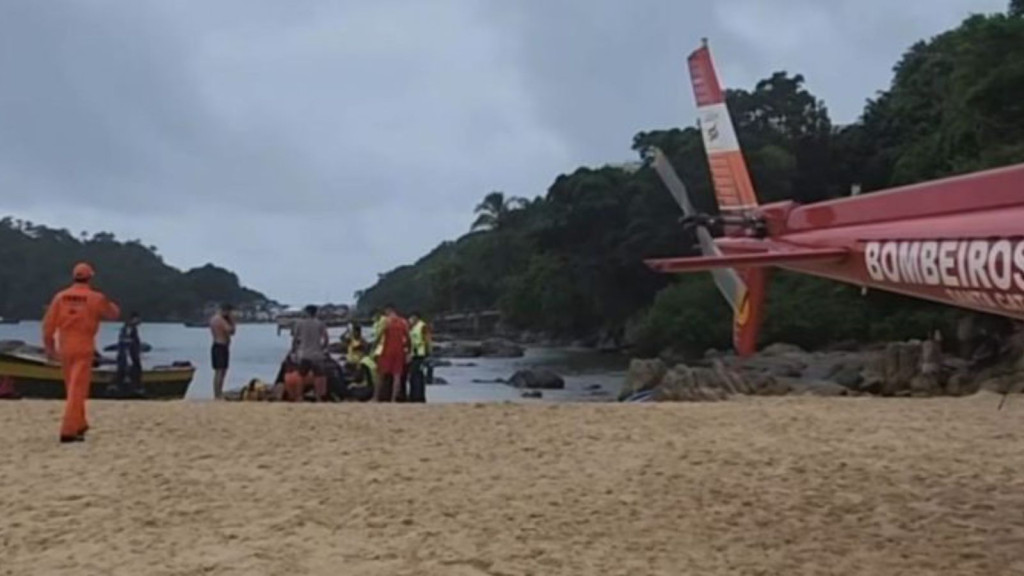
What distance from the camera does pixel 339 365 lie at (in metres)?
17.4

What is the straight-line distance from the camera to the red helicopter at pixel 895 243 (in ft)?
17.8

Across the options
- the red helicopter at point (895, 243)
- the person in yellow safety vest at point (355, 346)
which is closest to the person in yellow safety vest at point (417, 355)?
the person in yellow safety vest at point (355, 346)

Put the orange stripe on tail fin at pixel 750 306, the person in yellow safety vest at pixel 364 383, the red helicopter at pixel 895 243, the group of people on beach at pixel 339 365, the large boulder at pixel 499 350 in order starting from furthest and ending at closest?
the large boulder at pixel 499 350 → the person in yellow safety vest at pixel 364 383 → the group of people on beach at pixel 339 365 → the orange stripe on tail fin at pixel 750 306 → the red helicopter at pixel 895 243

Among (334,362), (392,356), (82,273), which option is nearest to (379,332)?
(392,356)

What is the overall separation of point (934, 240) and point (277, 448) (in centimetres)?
645

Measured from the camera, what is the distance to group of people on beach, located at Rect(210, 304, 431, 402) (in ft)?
51.5

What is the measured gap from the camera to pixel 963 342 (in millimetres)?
38906

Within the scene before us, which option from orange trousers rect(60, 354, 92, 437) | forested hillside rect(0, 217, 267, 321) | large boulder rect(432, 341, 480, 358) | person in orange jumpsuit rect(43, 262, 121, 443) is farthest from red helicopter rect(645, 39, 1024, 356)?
forested hillside rect(0, 217, 267, 321)

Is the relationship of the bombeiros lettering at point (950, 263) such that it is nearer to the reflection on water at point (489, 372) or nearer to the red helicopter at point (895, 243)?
the red helicopter at point (895, 243)

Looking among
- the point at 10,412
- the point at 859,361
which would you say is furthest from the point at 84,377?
the point at 859,361

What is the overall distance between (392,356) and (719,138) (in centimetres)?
738

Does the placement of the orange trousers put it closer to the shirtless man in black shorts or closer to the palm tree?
the shirtless man in black shorts

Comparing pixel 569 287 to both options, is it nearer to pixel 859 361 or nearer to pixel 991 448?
pixel 859 361

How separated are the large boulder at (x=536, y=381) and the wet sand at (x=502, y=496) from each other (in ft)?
93.1
